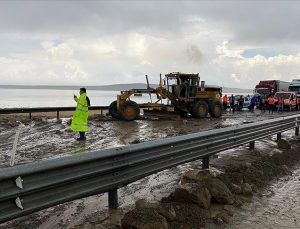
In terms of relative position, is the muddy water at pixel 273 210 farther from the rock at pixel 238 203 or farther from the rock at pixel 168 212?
the rock at pixel 168 212

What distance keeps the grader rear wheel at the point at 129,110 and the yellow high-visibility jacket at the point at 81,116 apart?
706cm

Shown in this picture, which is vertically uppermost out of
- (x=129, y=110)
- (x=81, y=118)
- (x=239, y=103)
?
(x=81, y=118)

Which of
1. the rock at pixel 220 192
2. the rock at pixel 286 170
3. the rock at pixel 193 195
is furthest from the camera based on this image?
the rock at pixel 286 170

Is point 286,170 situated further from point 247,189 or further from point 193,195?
point 193,195

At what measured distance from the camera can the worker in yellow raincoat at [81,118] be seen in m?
12.1

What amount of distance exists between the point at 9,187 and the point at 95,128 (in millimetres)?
12432

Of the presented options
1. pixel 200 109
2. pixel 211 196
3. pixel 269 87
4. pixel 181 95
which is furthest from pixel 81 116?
pixel 269 87

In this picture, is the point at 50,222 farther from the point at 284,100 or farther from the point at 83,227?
the point at 284,100

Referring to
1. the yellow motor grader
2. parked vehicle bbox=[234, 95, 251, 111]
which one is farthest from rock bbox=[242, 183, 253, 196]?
parked vehicle bbox=[234, 95, 251, 111]

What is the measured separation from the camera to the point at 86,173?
14.3ft

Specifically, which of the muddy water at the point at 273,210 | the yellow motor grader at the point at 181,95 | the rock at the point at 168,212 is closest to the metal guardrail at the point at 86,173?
the rock at the point at 168,212

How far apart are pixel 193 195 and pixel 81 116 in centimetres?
755

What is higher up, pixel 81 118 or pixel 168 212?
pixel 81 118

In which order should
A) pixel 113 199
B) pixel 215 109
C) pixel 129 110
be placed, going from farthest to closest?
pixel 215 109 < pixel 129 110 < pixel 113 199
